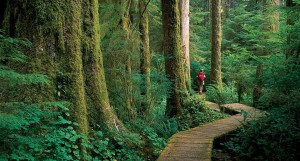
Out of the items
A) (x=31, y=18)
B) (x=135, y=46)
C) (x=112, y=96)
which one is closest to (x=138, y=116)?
(x=112, y=96)

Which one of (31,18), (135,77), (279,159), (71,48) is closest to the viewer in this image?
(31,18)

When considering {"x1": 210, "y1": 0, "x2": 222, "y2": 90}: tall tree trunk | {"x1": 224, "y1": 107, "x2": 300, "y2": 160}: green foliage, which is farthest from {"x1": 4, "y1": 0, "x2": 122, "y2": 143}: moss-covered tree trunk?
{"x1": 210, "y1": 0, "x2": 222, "y2": 90}: tall tree trunk

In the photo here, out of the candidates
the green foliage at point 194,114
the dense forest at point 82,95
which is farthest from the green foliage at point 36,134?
the green foliage at point 194,114

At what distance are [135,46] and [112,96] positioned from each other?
165 cm

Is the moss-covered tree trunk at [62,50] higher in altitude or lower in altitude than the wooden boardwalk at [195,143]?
higher

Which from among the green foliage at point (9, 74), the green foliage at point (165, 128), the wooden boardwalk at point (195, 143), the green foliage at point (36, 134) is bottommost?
the green foliage at point (165, 128)

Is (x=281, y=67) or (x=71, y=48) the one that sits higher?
(x=71, y=48)

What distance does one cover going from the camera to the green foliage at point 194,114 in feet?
29.7

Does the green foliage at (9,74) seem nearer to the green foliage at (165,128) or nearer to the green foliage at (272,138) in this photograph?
the green foliage at (272,138)

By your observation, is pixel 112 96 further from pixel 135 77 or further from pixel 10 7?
pixel 10 7

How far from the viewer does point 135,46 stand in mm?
7840

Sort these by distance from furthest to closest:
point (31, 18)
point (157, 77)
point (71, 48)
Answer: point (157, 77) < point (71, 48) < point (31, 18)

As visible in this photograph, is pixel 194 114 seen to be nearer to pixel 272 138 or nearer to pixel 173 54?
pixel 173 54

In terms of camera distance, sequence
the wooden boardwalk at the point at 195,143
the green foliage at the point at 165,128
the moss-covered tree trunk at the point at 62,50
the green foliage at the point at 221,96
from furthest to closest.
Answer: the green foliage at the point at 221,96 → the green foliage at the point at 165,128 → the wooden boardwalk at the point at 195,143 → the moss-covered tree trunk at the point at 62,50
